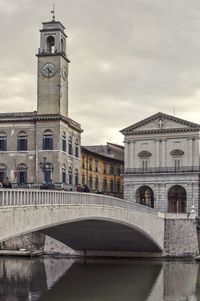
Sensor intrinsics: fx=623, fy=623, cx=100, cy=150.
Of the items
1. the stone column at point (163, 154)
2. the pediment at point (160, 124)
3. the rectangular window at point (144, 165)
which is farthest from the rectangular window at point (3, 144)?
the stone column at point (163, 154)

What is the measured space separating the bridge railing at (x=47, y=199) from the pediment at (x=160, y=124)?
4014cm

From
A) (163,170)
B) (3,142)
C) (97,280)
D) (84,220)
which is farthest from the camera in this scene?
(163,170)

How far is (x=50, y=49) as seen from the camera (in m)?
74.4

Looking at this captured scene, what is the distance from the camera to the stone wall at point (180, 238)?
65.6m

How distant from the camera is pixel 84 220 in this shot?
43.8 m

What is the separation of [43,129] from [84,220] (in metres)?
30.2

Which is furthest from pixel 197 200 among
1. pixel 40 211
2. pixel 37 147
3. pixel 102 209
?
pixel 40 211

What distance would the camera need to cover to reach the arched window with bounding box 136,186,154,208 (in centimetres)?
9212

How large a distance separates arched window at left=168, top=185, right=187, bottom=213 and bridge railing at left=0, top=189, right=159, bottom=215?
139ft

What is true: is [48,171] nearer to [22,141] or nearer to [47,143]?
[47,143]

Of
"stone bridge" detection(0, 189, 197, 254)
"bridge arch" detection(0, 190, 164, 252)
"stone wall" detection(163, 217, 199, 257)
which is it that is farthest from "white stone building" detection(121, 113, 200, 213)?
"bridge arch" detection(0, 190, 164, 252)

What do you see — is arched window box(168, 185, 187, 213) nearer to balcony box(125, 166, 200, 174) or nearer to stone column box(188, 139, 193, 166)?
balcony box(125, 166, 200, 174)

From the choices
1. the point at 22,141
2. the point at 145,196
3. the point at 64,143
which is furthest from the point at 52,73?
the point at 145,196

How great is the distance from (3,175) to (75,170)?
9.85 m
